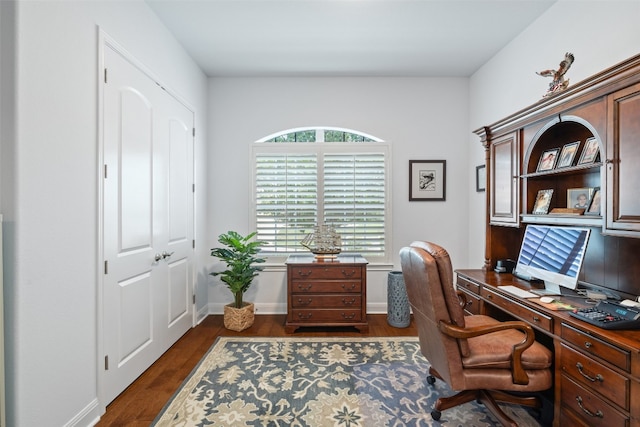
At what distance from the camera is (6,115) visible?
1.50 m

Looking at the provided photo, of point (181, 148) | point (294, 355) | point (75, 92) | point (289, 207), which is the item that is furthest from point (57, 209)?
point (289, 207)

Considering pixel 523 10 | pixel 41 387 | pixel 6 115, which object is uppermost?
pixel 523 10

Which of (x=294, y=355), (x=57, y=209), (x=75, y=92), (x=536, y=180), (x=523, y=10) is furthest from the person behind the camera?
(x=294, y=355)

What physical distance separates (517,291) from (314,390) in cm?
159

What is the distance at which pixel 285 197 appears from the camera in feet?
13.4

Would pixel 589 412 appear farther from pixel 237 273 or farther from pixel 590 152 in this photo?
pixel 237 273

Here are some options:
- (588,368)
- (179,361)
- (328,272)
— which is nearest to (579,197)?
(588,368)

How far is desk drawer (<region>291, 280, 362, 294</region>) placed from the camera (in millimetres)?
3482

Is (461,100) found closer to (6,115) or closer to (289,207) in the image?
(289,207)

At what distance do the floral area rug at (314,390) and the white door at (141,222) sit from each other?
50 cm

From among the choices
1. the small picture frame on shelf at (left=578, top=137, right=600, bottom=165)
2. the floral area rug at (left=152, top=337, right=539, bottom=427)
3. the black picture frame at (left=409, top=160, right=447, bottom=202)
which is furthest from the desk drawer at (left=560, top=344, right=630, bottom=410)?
the black picture frame at (left=409, top=160, right=447, bottom=202)

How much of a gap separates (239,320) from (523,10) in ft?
12.8

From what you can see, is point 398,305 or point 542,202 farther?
point 398,305

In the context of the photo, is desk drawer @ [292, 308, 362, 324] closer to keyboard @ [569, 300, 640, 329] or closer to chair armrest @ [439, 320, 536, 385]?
chair armrest @ [439, 320, 536, 385]
